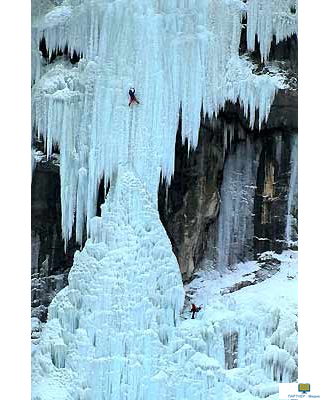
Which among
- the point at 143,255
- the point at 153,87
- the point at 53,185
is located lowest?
the point at 143,255

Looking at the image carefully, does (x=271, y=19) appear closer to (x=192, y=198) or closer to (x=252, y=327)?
(x=192, y=198)

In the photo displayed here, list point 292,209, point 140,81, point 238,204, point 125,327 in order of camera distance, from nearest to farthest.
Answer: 1. point 125,327
2. point 140,81
3. point 292,209
4. point 238,204

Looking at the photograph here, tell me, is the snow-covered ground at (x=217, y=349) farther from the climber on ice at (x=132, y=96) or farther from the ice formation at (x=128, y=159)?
the climber on ice at (x=132, y=96)

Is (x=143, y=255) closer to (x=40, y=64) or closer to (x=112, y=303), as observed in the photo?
(x=112, y=303)

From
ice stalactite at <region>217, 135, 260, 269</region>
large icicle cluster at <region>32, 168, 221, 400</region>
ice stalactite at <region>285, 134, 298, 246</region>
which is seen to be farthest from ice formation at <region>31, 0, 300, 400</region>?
ice stalactite at <region>285, 134, 298, 246</region>

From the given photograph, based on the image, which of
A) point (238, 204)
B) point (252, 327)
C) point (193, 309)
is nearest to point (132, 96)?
point (238, 204)

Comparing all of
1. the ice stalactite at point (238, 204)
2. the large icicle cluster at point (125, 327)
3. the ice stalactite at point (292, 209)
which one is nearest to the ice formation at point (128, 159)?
the large icicle cluster at point (125, 327)
